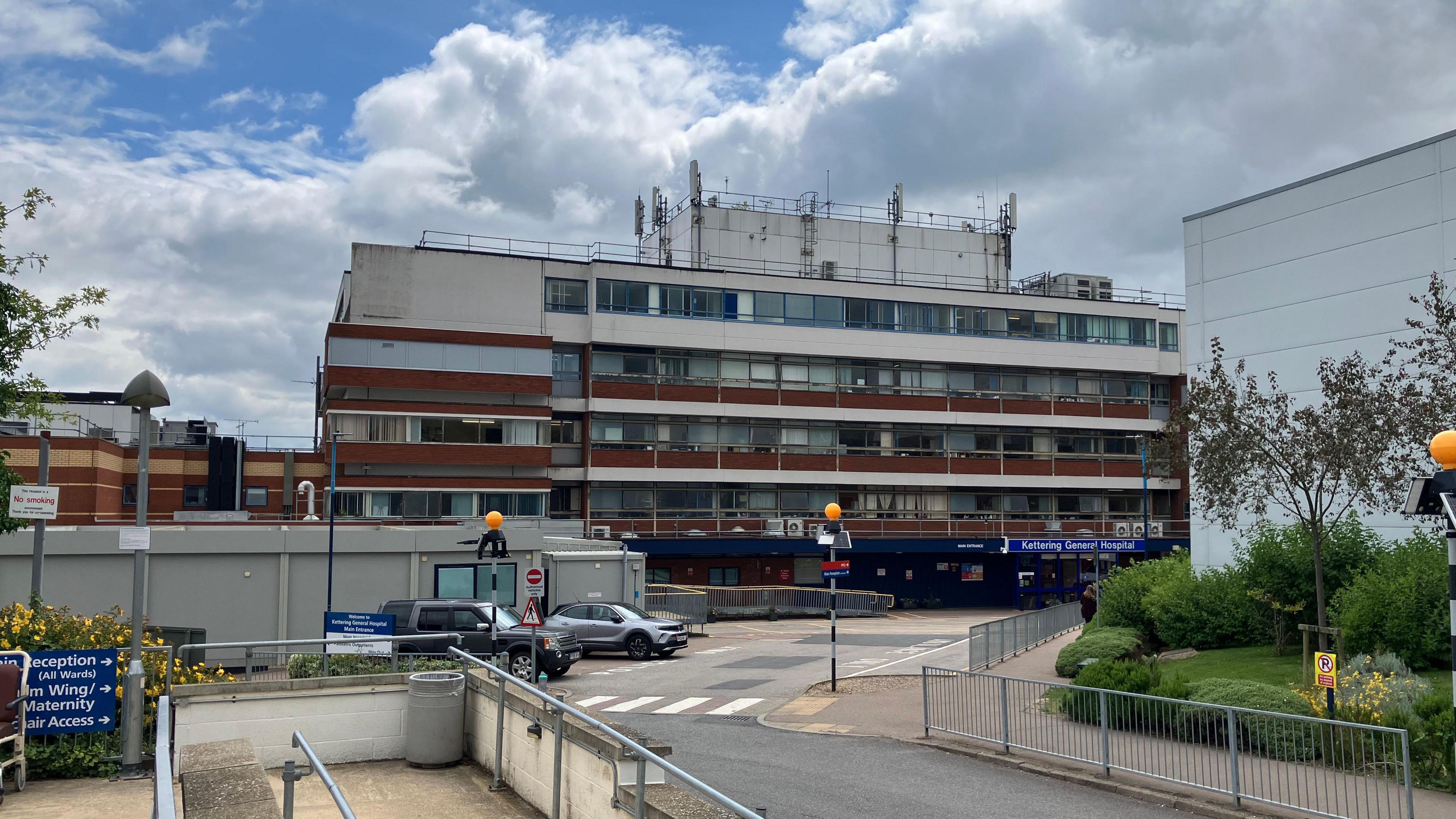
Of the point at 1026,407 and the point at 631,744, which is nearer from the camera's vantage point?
the point at 631,744

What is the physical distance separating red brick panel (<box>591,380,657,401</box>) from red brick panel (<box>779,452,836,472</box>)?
24.2 feet

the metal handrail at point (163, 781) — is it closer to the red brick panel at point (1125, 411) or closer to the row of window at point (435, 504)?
the row of window at point (435, 504)

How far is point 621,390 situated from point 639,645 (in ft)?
82.8

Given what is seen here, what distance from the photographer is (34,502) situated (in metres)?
15.3

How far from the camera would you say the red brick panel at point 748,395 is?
57.6m

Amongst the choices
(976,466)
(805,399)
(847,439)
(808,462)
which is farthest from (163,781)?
(976,466)

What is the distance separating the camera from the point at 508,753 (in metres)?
12.1

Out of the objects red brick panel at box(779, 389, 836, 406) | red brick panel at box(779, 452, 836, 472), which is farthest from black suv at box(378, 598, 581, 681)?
red brick panel at box(779, 389, 836, 406)

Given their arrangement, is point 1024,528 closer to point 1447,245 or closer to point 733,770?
point 1447,245

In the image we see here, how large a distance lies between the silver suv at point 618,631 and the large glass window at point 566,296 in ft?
86.1

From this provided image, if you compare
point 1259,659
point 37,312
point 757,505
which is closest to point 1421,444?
point 1259,659

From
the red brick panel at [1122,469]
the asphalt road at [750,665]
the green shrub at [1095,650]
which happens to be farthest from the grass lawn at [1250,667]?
the red brick panel at [1122,469]

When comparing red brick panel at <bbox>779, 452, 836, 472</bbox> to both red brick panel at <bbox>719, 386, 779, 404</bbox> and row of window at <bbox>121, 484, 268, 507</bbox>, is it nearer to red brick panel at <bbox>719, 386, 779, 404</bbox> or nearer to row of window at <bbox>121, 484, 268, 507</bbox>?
red brick panel at <bbox>719, 386, 779, 404</bbox>

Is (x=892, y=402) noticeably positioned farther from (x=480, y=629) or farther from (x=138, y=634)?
(x=138, y=634)
